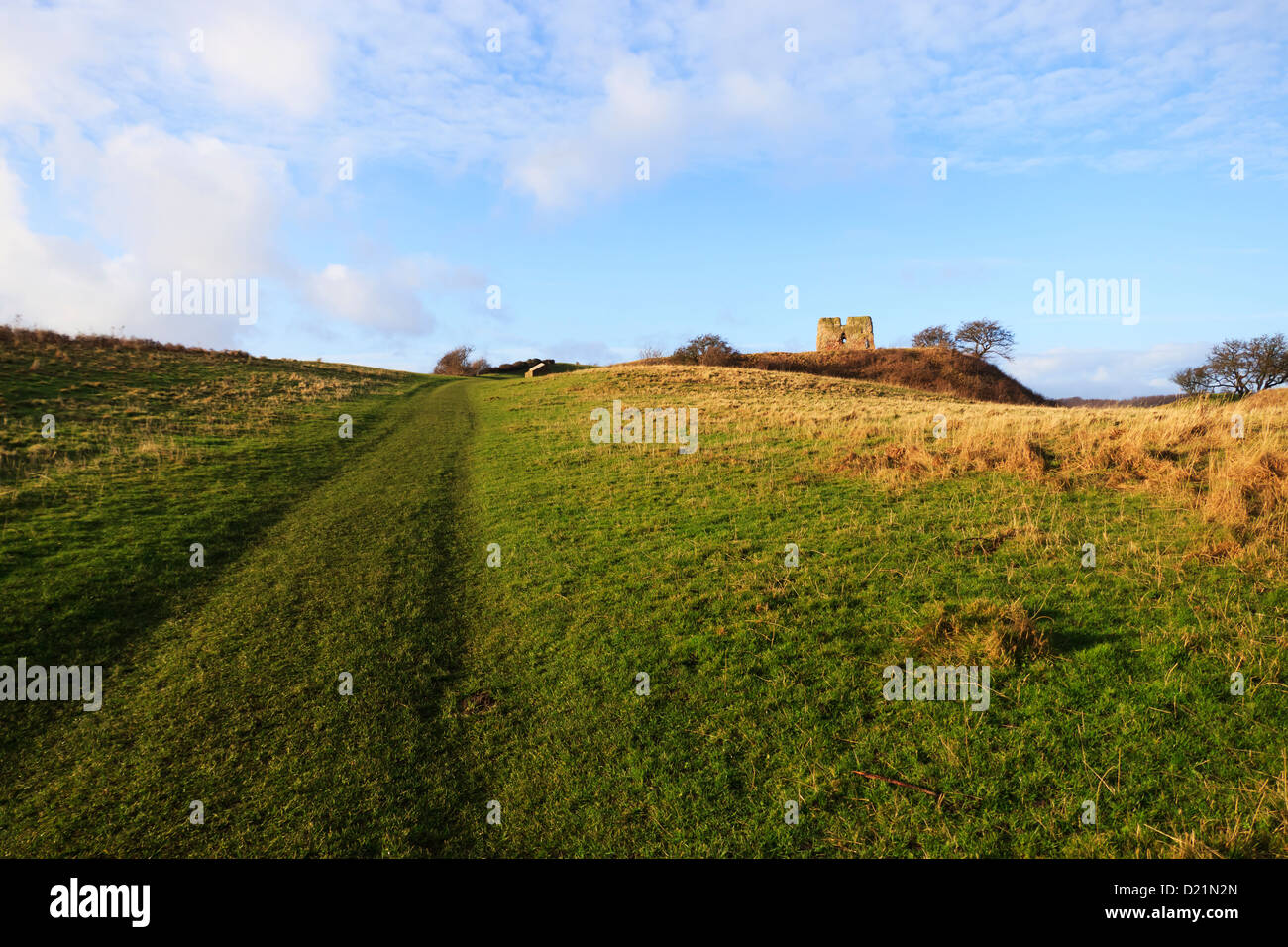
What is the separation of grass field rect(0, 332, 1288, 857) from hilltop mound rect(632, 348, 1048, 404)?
39990 millimetres

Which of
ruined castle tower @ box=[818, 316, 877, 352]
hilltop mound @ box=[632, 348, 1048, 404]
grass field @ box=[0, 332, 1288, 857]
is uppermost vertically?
ruined castle tower @ box=[818, 316, 877, 352]

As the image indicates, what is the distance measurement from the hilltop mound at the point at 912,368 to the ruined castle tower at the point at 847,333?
8.64 ft

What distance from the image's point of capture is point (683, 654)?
8445 millimetres

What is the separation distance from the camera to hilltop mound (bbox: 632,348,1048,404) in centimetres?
5616

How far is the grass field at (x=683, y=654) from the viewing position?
5629 millimetres

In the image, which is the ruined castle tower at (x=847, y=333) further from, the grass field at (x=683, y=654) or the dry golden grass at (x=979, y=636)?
the dry golden grass at (x=979, y=636)

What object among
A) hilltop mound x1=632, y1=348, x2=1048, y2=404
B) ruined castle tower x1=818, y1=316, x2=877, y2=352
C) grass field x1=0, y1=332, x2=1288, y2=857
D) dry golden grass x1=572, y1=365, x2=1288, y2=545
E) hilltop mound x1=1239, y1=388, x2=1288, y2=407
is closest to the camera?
Answer: grass field x1=0, y1=332, x2=1288, y2=857

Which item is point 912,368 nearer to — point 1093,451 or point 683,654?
point 1093,451

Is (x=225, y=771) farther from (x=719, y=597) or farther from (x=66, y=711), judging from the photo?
(x=719, y=597)

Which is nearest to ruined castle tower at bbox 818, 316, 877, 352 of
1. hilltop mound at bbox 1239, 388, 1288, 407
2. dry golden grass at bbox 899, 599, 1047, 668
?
hilltop mound at bbox 1239, 388, 1288, 407

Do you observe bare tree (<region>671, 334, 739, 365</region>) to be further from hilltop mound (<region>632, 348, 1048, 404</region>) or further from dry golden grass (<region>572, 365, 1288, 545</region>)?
dry golden grass (<region>572, 365, 1288, 545</region>)

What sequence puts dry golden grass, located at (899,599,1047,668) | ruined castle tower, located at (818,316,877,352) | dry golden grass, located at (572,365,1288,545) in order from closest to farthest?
dry golden grass, located at (899,599,1047,668), dry golden grass, located at (572,365,1288,545), ruined castle tower, located at (818,316,877,352)
